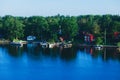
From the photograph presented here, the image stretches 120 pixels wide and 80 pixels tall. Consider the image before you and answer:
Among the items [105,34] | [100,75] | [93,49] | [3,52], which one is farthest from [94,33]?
[100,75]

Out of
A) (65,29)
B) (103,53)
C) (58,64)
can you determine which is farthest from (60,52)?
(65,29)

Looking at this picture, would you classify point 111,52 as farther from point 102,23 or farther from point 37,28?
point 37,28

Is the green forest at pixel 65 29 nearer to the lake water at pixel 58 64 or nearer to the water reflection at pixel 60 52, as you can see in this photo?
the water reflection at pixel 60 52

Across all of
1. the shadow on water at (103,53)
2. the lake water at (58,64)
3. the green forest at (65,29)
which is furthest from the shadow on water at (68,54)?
the green forest at (65,29)

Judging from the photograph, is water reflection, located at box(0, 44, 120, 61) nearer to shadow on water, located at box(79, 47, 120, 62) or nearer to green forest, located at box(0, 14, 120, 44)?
shadow on water, located at box(79, 47, 120, 62)

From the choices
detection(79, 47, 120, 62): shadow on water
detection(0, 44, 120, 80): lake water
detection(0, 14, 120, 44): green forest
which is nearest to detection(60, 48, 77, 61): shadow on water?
detection(0, 44, 120, 80): lake water
